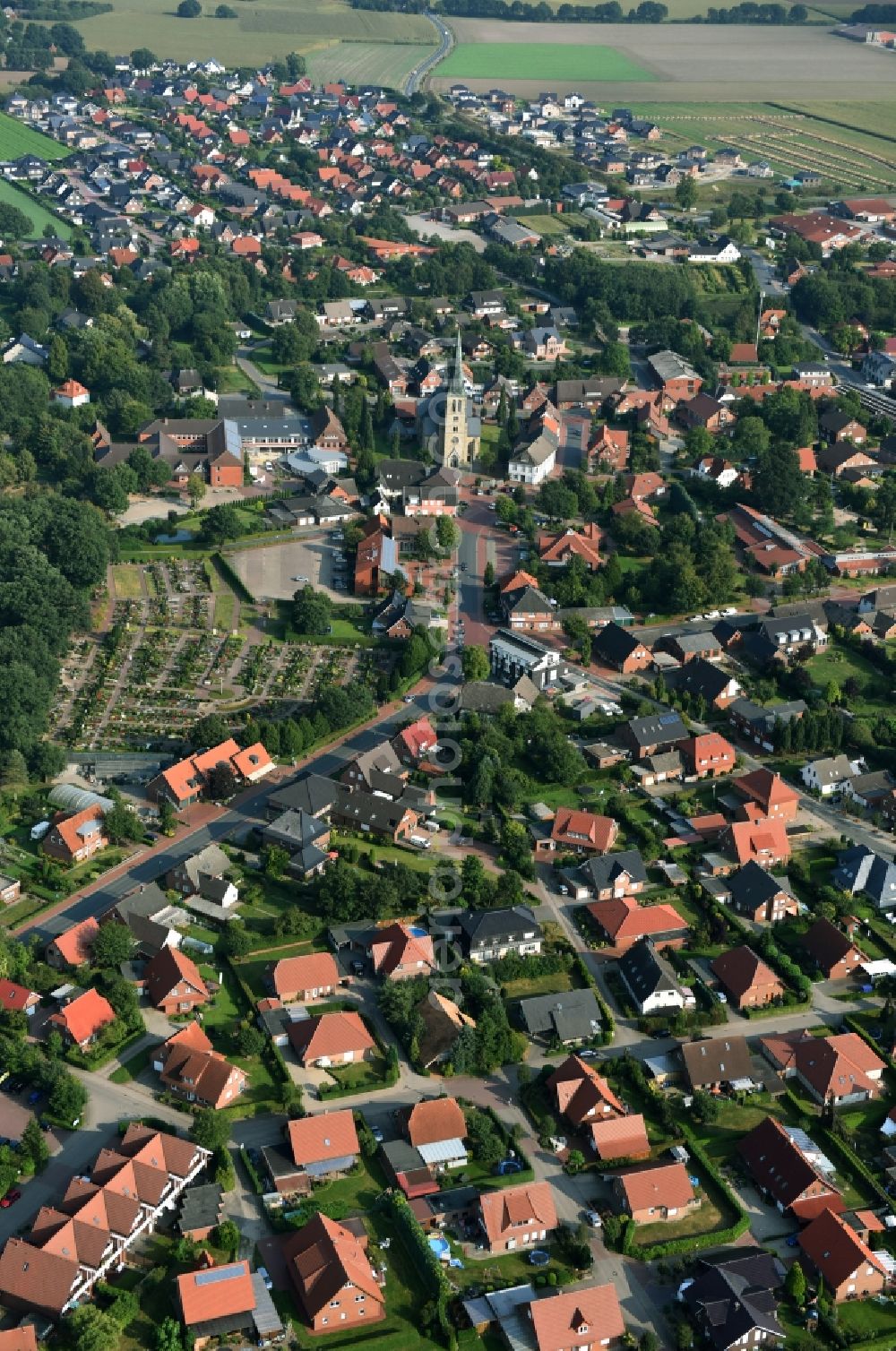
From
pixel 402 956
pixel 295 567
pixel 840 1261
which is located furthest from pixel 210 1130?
pixel 295 567

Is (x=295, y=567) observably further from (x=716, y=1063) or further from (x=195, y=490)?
(x=716, y=1063)

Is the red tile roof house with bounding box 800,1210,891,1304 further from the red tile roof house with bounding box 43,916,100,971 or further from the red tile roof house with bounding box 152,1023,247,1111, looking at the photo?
the red tile roof house with bounding box 43,916,100,971

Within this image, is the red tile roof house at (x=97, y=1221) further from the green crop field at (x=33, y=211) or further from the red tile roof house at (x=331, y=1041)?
the green crop field at (x=33, y=211)

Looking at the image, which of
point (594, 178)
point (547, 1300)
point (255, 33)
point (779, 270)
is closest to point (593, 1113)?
point (547, 1300)

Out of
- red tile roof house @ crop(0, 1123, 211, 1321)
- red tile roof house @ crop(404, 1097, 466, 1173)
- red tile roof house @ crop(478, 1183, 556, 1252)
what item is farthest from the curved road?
red tile roof house @ crop(478, 1183, 556, 1252)

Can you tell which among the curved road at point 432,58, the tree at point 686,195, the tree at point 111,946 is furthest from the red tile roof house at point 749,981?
the curved road at point 432,58

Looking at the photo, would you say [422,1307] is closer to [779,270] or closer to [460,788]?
[460,788]
